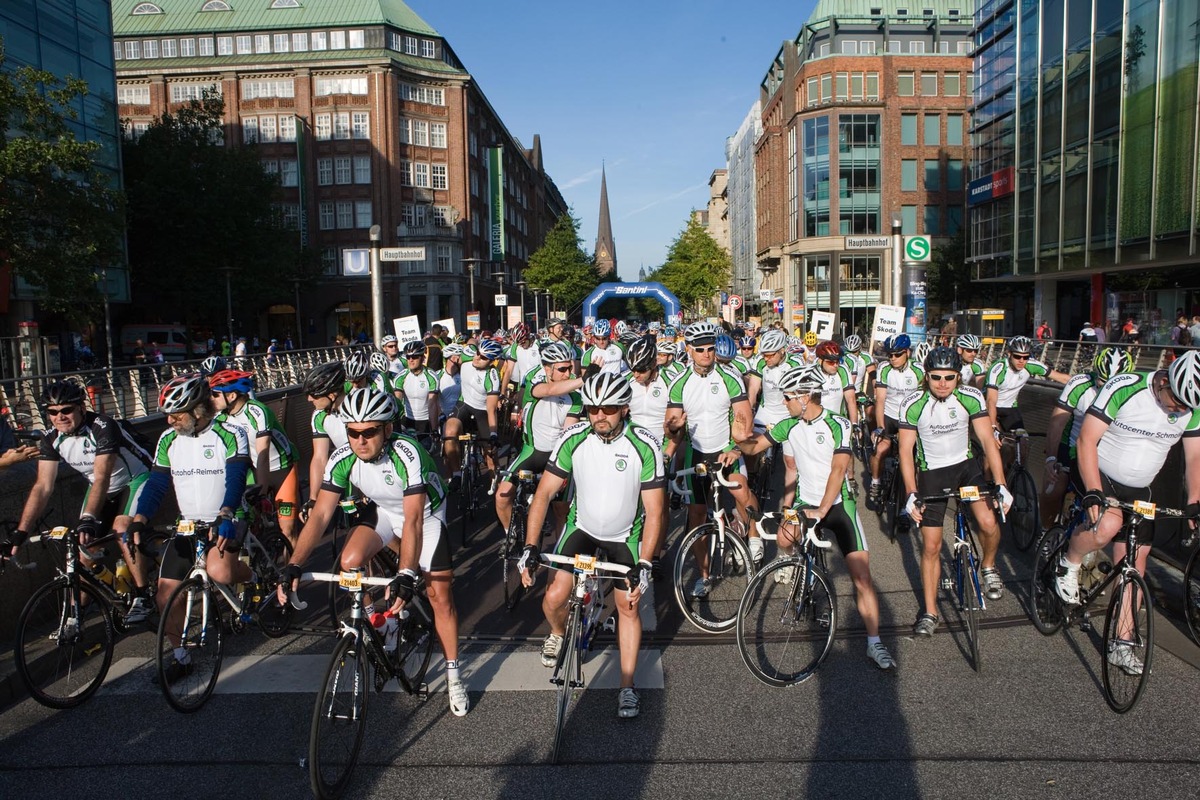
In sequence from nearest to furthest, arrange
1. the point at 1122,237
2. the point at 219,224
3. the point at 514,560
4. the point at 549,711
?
the point at 549,711 < the point at 514,560 < the point at 1122,237 < the point at 219,224

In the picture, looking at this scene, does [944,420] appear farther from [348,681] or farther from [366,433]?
[348,681]

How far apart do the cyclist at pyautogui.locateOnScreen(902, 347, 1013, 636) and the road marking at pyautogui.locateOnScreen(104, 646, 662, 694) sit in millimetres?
1999

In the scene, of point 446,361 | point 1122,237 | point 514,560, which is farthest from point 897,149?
point 514,560

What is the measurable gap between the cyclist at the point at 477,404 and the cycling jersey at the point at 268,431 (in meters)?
3.37

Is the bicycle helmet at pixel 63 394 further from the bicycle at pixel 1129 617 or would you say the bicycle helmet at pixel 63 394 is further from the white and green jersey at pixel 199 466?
the bicycle at pixel 1129 617

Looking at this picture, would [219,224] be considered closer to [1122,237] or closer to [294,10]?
[294,10]

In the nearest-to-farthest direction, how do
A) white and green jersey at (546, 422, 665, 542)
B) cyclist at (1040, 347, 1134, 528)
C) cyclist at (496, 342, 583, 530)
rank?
white and green jersey at (546, 422, 665, 542) → cyclist at (1040, 347, 1134, 528) → cyclist at (496, 342, 583, 530)

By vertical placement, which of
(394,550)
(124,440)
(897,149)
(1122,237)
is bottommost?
(394,550)

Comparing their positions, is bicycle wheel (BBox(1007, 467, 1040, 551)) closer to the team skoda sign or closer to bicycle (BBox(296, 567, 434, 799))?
bicycle (BBox(296, 567, 434, 799))

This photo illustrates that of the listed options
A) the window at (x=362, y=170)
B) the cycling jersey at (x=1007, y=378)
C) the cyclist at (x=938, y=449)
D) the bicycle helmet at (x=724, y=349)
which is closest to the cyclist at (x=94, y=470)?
the cyclist at (x=938, y=449)

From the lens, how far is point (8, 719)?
17.7 ft

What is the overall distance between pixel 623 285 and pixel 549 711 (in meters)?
40.4

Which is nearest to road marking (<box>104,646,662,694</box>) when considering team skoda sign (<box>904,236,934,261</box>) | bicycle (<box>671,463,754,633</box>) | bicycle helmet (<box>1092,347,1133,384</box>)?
bicycle (<box>671,463,754,633</box>)

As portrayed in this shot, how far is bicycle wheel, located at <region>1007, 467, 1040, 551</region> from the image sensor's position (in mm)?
8953
